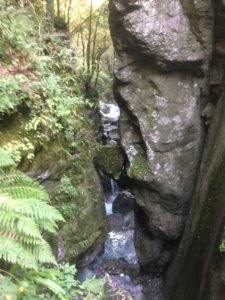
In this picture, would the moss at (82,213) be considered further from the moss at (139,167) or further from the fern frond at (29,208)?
the fern frond at (29,208)

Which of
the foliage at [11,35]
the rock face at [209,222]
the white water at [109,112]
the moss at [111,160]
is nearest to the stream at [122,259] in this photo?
the rock face at [209,222]

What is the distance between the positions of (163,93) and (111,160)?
7.85ft

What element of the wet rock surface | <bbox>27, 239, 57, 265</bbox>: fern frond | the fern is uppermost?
the fern

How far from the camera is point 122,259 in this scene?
906 cm

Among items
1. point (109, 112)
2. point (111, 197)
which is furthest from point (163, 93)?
point (109, 112)

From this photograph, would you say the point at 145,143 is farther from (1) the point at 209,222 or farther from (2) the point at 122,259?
(2) the point at 122,259

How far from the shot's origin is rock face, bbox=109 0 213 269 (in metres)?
7.30

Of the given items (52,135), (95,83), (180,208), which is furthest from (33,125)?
(95,83)

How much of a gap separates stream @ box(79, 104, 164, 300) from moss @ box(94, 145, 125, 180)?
1786 millimetres

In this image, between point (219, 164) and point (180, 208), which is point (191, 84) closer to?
point (219, 164)

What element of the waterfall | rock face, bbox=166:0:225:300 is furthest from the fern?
the waterfall

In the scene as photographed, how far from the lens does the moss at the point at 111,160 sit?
912 centimetres

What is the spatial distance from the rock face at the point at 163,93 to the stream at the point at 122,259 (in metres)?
1.22

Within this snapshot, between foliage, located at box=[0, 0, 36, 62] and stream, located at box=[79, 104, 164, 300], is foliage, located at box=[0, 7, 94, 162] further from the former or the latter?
stream, located at box=[79, 104, 164, 300]
